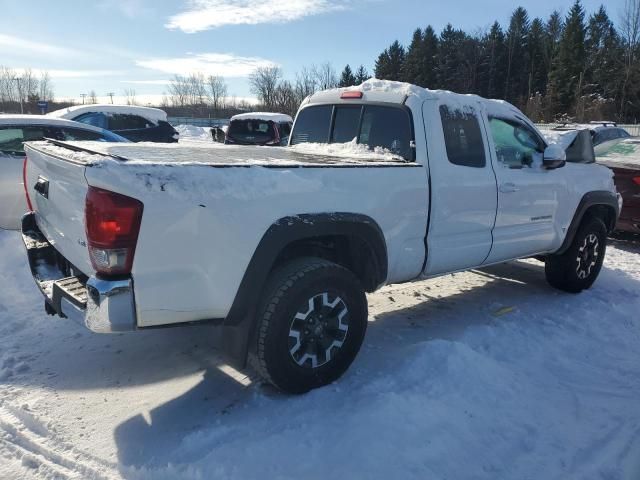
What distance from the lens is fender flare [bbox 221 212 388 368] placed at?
301cm

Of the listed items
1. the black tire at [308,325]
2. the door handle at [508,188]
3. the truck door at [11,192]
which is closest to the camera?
the black tire at [308,325]

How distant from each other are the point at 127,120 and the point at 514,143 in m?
9.20

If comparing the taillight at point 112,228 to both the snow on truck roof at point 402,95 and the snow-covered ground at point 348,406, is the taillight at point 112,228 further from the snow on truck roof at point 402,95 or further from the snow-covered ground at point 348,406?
the snow on truck roof at point 402,95

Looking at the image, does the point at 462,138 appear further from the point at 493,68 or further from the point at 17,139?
the point at 493,68

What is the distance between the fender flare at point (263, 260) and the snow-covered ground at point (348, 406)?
344 mm

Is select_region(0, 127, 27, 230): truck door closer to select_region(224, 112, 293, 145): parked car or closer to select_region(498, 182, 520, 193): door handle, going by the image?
select_region(498, 182, 520, 193): door handle

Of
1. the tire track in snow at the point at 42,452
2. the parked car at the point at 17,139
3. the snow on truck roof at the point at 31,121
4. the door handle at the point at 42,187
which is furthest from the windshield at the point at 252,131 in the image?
the tire track in snow at the point at 42,452

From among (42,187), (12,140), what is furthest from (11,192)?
(42,187)

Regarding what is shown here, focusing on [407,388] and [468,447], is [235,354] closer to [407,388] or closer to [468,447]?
[407,388]

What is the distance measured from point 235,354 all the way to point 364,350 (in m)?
1.24

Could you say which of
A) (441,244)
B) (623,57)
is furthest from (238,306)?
(623,57)

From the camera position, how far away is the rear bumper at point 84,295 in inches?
102

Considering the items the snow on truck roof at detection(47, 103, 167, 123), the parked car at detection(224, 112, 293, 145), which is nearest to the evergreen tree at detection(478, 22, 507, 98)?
the parked car at detection(224, 112, 293, 145)

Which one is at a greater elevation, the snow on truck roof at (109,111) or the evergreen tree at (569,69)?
the evergreen tree at (569,69)
